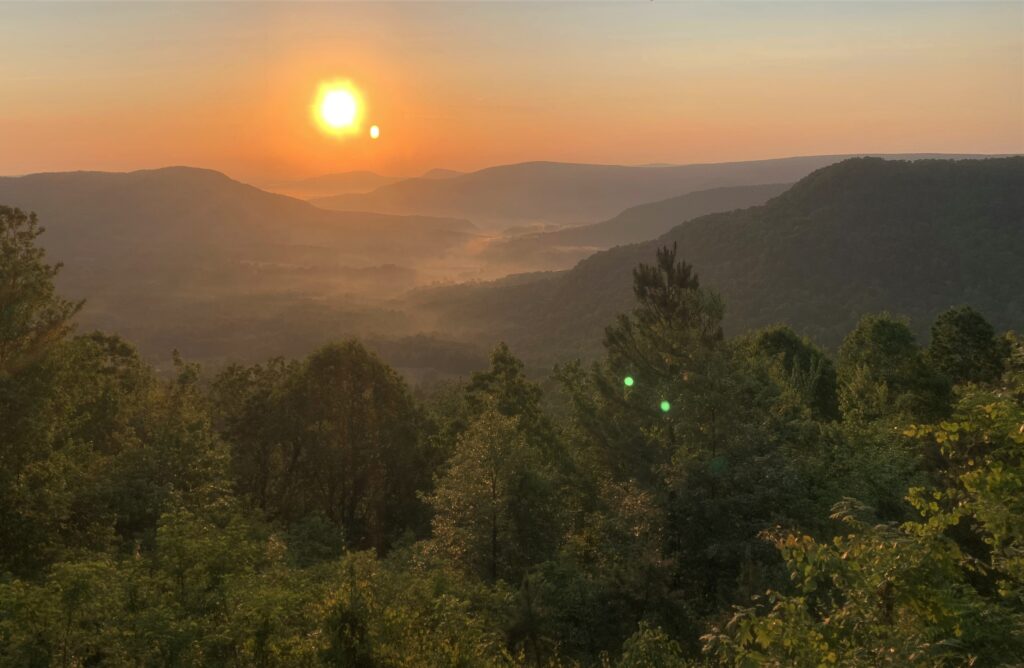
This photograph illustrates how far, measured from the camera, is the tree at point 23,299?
2202cm

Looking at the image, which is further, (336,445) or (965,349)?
(965,349)

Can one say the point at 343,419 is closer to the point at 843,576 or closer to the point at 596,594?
the point at 596,594

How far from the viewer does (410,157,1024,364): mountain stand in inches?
4934

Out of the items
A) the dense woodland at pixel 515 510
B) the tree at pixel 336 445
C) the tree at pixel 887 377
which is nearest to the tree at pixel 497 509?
the dense woodland at pixel 515 510

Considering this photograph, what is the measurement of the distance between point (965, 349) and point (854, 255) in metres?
107

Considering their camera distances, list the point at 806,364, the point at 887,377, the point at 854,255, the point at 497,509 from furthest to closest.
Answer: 1. the point at 854,255
2. the point at 806,364
3. the point at 887,377
4. the point at 497,509

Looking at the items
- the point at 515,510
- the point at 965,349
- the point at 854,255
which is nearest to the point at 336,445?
the point at 515,510

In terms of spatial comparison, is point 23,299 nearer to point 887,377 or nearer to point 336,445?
point 336,445

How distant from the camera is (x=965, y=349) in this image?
43.2 meters

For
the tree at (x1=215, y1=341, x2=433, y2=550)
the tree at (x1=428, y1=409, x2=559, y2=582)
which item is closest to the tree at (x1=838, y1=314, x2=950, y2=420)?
the tree at (x1=428, y1=409, x2=559, y2=582)

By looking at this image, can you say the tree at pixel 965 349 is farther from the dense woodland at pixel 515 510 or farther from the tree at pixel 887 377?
the tree at pixel 887 377

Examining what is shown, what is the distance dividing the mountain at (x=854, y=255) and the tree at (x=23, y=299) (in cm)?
10805

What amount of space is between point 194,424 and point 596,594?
20.7m

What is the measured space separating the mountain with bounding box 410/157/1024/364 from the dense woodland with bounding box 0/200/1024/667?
8888 cm
